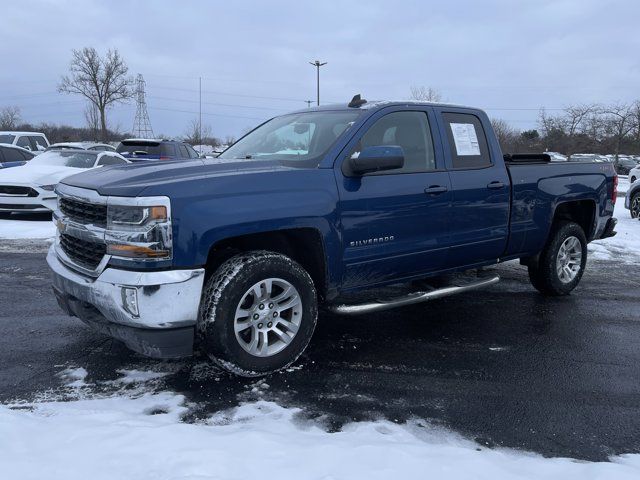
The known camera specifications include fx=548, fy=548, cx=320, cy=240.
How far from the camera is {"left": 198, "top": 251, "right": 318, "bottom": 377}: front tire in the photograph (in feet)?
11.5

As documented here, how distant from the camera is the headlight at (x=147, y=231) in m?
3.26

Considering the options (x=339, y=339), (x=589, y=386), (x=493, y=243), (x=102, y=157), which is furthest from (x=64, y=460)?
(x=102, y=157)

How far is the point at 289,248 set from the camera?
4.10m

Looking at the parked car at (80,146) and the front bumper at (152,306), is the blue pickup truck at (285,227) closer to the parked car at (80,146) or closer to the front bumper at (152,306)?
the front bumper at (152,306)

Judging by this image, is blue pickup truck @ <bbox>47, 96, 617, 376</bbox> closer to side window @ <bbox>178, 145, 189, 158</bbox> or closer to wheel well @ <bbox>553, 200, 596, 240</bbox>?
wheel well @ <bbox>553, 200, 596, 240</bbox>

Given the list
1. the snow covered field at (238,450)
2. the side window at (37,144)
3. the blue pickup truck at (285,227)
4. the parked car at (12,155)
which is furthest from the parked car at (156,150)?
the snow covered field at (238,450)

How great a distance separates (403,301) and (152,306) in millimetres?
2015

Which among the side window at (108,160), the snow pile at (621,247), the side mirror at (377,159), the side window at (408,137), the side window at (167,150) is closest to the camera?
the side mirror at (377,159)

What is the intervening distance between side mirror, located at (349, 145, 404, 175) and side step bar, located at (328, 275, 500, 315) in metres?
1.03

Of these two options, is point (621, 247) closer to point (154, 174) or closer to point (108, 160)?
point (154, 174)

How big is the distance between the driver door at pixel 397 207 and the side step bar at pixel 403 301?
167 millimetres

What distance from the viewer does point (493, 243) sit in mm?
5152

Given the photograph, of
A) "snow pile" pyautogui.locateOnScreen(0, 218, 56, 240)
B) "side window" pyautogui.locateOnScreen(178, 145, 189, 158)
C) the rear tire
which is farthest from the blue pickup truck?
"side window" pyautogui.locateOnScreen(178, 145, 189, 158)

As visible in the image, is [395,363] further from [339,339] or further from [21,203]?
[21,203]
